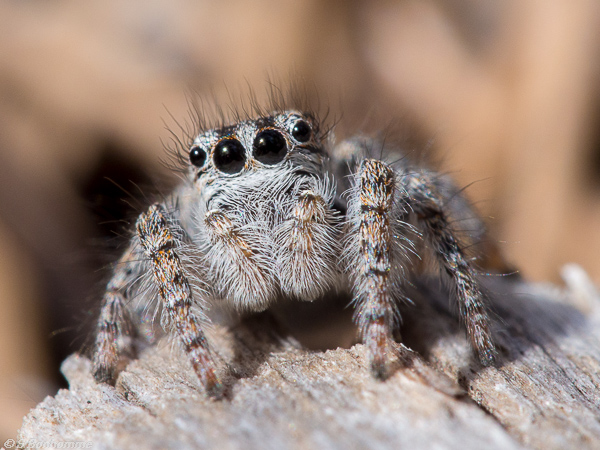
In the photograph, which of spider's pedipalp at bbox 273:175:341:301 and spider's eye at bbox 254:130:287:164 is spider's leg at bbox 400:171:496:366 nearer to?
spider's pedipalp at bbox 273:175:341:301

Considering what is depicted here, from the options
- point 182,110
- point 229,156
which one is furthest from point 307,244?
point 182,110

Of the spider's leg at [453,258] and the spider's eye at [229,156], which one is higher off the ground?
the spider's eye at [229,156]

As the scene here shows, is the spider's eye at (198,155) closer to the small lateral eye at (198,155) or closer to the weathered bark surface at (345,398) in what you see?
the small lateral eye at (198,155)

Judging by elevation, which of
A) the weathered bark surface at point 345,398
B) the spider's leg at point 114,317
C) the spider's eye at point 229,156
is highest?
the spider's eye at point 229,156

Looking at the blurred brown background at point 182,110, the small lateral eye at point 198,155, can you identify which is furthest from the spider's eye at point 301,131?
the blurred brown background at point 182,110

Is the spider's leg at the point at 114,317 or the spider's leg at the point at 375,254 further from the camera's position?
the spider's leg at the point at 114,317

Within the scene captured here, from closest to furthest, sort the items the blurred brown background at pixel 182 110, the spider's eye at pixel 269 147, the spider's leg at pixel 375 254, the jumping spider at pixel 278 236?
the spider's leg at pixel 375 254 < the jumping spider at pixel 278 236 < the spider's eye at pixel 269 147 < the blurred brown background at pixel 182 110

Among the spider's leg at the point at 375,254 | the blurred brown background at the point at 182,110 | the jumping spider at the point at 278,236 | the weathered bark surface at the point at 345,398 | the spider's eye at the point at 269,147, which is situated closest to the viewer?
the weathered bark surface at the point at 345,398

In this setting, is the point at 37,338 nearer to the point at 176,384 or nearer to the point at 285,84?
the point at 176,384
